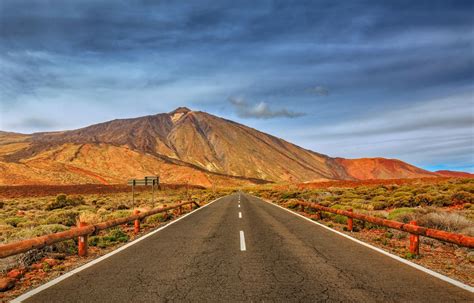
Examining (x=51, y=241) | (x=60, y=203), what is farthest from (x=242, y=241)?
(x=60, y=203)

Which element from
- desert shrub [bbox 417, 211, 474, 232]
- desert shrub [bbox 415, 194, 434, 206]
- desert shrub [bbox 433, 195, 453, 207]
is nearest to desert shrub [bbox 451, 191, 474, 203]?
desert shrub [bbox 433, 195, 453, 207]

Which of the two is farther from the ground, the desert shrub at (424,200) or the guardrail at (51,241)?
the guardrail at (51,241)

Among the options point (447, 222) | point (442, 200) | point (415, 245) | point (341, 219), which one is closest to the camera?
point (415, 245)

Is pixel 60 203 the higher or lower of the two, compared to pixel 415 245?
lower

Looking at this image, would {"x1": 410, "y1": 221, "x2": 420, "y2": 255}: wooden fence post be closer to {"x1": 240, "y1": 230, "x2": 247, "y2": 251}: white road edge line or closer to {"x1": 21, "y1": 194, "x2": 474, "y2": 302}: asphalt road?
{"x1": 21, "y1": 194, "x2": 474, "y2": 302}: asphalt road

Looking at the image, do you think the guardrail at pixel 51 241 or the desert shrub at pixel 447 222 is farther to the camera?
the desert shrub at pixel 447 222

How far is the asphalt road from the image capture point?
4898mm

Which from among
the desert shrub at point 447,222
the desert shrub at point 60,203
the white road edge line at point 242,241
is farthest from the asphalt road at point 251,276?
the desert shrub at point 60,203

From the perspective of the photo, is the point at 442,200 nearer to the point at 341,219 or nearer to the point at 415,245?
the point at 341,219

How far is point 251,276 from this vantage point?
593cm

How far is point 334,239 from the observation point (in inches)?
394

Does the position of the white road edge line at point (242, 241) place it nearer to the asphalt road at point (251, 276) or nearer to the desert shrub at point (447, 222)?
the asphalt road at point (251, 276)

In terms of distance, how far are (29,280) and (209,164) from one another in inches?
7161

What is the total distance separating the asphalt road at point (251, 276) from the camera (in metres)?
4.90
